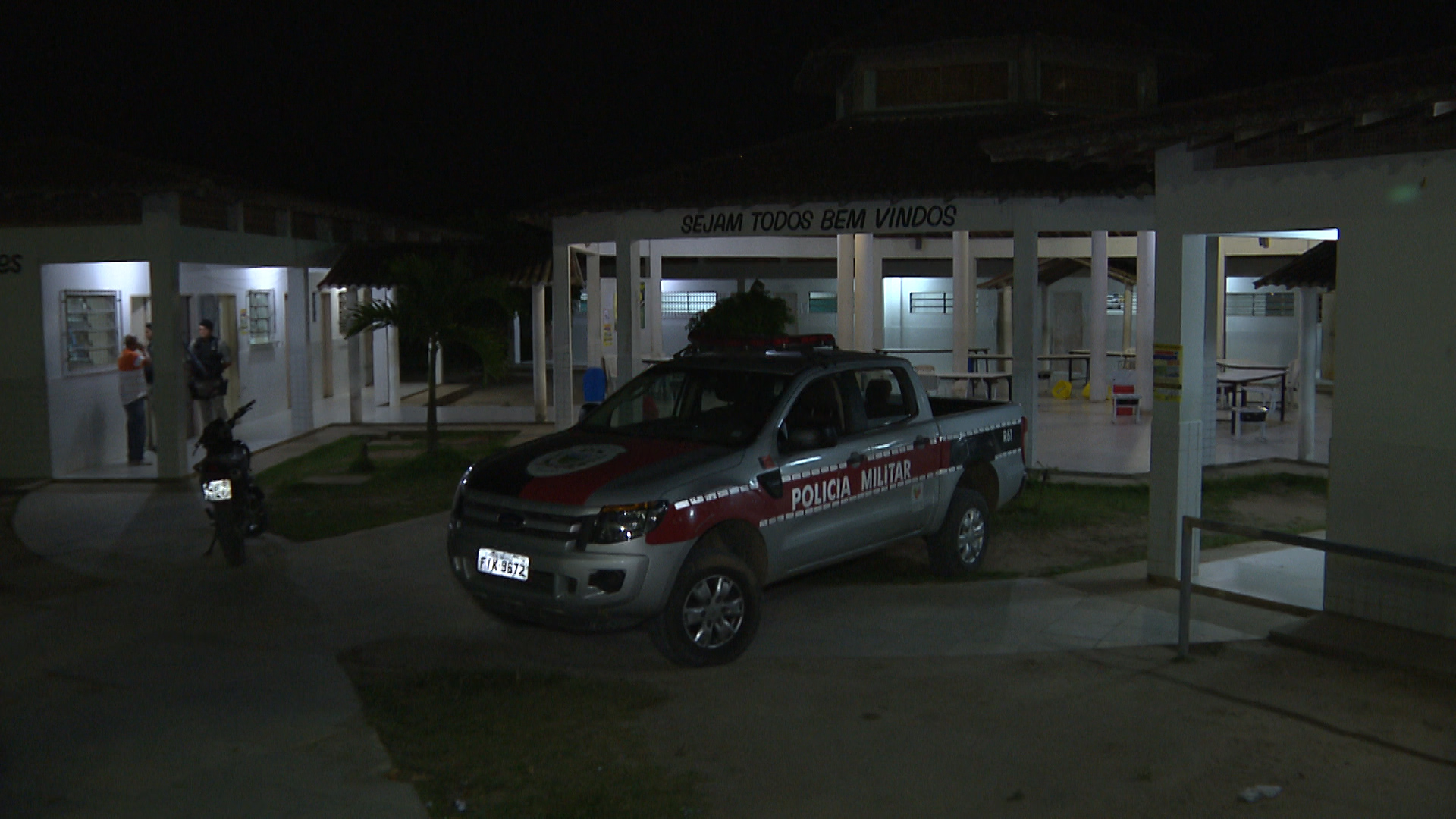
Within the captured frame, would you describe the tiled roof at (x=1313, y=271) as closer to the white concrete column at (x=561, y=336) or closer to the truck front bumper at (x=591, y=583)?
the white concrete column at (x=561, y=336)

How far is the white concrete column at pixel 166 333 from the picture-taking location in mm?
13500

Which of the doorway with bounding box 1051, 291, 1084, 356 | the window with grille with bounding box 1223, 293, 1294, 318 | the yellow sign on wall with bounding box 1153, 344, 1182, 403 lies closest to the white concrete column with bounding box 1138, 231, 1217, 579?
the yellow sign on wall with bounding box 1153, 344, 1182, 403

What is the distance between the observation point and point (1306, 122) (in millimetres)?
7340

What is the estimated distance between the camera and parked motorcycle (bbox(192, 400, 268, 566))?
9.67m

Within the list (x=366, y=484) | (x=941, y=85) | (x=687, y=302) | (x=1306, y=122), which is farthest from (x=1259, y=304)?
(x=1306, y=122)

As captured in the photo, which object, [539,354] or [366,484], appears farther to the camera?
[539,354]

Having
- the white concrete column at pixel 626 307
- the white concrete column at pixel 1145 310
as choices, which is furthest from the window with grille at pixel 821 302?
the white concrete column at pixel 626 307

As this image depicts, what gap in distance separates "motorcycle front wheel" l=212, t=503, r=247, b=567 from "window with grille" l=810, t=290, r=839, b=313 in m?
21.3

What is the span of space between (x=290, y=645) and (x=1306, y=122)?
7001 mm

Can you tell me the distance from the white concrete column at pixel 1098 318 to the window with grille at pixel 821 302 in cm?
951

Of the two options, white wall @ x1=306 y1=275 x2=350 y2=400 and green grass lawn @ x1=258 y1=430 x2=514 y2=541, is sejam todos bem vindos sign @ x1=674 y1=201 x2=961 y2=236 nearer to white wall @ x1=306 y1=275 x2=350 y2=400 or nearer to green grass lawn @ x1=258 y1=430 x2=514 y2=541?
green grass lawn @ x1=258 y1=430 x2=514 y2=541

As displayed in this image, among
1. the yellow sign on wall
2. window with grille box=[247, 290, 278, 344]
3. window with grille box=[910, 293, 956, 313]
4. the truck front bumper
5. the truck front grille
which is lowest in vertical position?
the truck front bumper

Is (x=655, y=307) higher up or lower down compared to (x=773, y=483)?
higher up

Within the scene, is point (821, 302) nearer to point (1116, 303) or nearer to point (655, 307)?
point (1116, 303)
